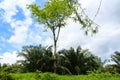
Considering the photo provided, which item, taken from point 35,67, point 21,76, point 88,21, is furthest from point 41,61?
point 88,21

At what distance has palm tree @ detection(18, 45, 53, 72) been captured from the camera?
2731 cm

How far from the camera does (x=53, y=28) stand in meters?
28.9

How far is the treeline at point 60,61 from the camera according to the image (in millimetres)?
27281

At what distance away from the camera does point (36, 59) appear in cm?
2747

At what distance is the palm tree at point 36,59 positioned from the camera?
27.3 m

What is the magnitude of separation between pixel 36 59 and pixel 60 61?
2155mm

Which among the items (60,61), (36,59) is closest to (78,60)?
(60,61)

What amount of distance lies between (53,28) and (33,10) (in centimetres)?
256

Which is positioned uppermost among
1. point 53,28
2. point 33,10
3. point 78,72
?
point 33,10

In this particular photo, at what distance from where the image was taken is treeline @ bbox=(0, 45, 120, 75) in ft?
89.5

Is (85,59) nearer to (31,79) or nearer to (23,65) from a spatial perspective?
(23,65)

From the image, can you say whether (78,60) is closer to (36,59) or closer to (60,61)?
(60,61)

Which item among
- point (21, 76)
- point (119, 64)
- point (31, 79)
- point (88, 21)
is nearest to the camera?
point (88, 21)

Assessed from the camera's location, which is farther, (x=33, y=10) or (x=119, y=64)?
(x=33, y=10)
